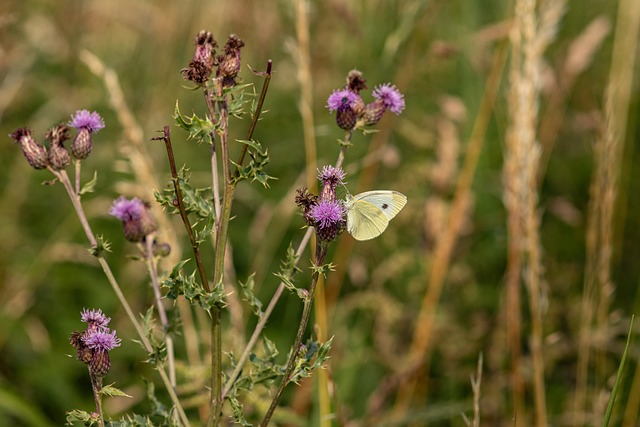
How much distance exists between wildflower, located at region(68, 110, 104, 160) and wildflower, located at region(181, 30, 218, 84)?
248 mm

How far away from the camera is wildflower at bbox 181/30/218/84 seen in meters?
1.31

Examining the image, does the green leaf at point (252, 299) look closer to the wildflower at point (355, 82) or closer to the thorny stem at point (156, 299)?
the thorny stem at point (156, 299)

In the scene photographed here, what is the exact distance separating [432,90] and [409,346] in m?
1.87

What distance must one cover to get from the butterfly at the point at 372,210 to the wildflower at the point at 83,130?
1.67 feet

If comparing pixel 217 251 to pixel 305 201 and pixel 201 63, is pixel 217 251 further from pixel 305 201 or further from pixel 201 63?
pixel 201 63

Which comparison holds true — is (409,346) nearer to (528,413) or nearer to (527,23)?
(528,413)

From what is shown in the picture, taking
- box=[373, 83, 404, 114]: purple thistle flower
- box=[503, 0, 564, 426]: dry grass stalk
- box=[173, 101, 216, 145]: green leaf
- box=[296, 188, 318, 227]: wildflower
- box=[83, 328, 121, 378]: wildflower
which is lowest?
box=[83, 328, 121, 378]: wildflower

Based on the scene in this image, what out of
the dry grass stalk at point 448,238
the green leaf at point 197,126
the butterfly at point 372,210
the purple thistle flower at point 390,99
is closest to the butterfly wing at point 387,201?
the butterfly at point 372,210

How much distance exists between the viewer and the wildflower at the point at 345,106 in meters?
1.46

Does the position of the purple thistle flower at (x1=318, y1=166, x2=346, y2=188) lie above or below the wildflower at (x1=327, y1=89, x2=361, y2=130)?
below

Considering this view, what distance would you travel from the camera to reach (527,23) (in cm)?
211

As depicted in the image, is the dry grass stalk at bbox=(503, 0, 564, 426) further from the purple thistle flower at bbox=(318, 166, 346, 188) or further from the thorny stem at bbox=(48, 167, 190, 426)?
the thorny stem at bbox=(48, 167, 190, 426)

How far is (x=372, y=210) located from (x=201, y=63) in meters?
0.41

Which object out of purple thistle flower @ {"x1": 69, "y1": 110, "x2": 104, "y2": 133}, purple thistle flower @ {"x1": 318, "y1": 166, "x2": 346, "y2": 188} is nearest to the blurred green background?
purple thistle flower @ {"x1": 318, "y1": 166, "x2": 346, "y2": 188}
